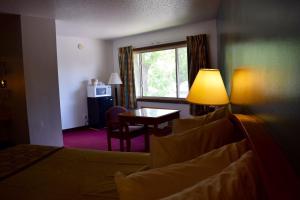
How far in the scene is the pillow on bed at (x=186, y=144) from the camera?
1251 millimetres

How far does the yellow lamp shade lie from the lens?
7.29 ft

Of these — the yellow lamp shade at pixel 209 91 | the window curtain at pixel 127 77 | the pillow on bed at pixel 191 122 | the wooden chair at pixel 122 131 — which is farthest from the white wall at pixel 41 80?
the pillow on bed at pixel 191 122

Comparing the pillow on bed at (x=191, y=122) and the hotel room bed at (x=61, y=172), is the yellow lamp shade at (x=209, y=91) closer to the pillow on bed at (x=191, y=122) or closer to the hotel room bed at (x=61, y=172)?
the pillow on bed at (x=191, y=122)

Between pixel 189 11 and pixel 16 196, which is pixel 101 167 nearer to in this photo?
pixel 16 196

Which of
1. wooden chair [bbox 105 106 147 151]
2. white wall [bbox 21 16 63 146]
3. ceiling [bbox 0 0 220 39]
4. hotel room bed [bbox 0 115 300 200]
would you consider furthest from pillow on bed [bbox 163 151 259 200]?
white wall [bbox 21 16 63 146]

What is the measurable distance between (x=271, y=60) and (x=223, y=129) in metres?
0.53

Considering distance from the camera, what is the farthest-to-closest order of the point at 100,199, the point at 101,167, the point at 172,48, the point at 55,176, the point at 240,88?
the point at 172,48
the point at 240,88
the point at 101,167
the point at 55,176
the point at 100,199

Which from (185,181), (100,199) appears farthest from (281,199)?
(100,199)

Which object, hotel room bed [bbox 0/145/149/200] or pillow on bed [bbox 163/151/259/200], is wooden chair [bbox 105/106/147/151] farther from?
pillow on bed [bbox 163/151/259/200]

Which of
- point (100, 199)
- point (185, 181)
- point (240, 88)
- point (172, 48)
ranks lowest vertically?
point (100, 199)

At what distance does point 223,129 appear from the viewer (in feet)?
4.84

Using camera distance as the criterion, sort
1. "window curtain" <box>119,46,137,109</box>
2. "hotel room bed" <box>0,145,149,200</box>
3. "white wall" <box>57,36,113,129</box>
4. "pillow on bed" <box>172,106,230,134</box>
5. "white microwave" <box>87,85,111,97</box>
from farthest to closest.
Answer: "window curtain" <box>119,46,137,109</box>
"white microwave" <box>87,85,111,97</box>
"white wall" <box>57,36,113,129</box>
"pillow on bed" <box>172,106,230,134</box>
"hotel room bed" <box>0,145,149,200</box>

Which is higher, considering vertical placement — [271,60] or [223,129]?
[271,60]

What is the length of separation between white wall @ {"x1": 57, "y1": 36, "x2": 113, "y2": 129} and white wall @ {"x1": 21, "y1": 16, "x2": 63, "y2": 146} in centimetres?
152
